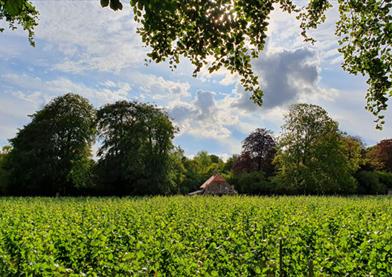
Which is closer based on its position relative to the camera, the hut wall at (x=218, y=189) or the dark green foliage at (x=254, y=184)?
the dark green foliage at (x=254, y=184)

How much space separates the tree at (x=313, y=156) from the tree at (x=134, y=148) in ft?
48.6

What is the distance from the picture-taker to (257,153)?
71.5 m

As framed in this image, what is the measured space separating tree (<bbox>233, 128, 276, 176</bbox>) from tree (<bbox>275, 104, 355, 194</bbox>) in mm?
16268

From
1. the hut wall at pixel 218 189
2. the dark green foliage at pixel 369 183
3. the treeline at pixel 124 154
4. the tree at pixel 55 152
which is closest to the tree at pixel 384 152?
the dark green foliage at pixel 369 183

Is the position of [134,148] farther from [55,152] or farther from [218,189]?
[218,189]

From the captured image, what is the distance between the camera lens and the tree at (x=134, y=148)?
4784cm

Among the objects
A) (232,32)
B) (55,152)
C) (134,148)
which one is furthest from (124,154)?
(232,32)

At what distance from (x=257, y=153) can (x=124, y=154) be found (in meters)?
29.6

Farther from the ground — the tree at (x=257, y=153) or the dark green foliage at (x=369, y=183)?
the tree at (x=257, y=153)

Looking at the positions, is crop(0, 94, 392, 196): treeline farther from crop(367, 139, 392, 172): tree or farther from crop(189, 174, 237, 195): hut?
crop(367, 139, 392, 172): tree

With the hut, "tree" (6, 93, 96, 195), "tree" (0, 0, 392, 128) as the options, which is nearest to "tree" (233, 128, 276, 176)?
the hut

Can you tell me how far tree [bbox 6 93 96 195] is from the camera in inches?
1934

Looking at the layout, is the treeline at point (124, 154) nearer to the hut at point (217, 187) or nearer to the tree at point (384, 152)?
the hut at point (217, 187)

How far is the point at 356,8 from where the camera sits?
998cm
